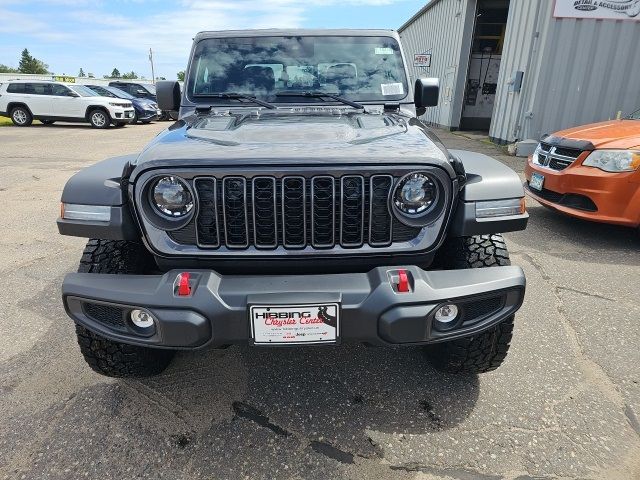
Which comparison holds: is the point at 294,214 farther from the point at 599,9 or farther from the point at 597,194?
the point at 599,9

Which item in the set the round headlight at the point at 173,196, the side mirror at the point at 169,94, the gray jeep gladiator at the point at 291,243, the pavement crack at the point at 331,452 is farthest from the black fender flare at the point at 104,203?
the side mirror at the point at 169,94

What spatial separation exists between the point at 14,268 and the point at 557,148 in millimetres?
5504

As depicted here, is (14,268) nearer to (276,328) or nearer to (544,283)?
(276,328)

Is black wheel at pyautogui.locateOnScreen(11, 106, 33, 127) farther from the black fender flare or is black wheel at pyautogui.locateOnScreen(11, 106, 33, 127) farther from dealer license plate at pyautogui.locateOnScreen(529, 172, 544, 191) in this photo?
the black fender flare

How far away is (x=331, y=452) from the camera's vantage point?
197 centimetres

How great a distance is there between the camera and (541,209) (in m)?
5.92

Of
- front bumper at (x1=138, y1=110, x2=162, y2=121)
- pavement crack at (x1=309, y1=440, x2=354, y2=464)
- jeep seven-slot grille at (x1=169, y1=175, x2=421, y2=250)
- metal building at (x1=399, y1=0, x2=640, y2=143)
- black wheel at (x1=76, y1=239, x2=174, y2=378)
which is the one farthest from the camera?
front bumper at (x1=138, y1=110, x2=162, y2=121)

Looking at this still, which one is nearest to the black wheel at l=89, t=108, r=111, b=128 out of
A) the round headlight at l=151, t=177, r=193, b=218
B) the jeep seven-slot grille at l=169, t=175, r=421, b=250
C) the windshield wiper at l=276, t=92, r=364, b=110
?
the windshield wiper at l=276, t=92, r=364, b=110

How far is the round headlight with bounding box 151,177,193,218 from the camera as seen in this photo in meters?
1.84

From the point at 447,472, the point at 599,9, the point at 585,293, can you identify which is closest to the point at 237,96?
the point at 447,472

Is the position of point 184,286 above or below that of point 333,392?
above

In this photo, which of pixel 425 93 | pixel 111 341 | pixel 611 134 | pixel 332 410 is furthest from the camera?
pixel 611 134

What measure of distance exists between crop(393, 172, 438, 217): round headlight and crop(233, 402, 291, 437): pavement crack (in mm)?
1167

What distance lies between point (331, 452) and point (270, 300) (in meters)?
0.81
